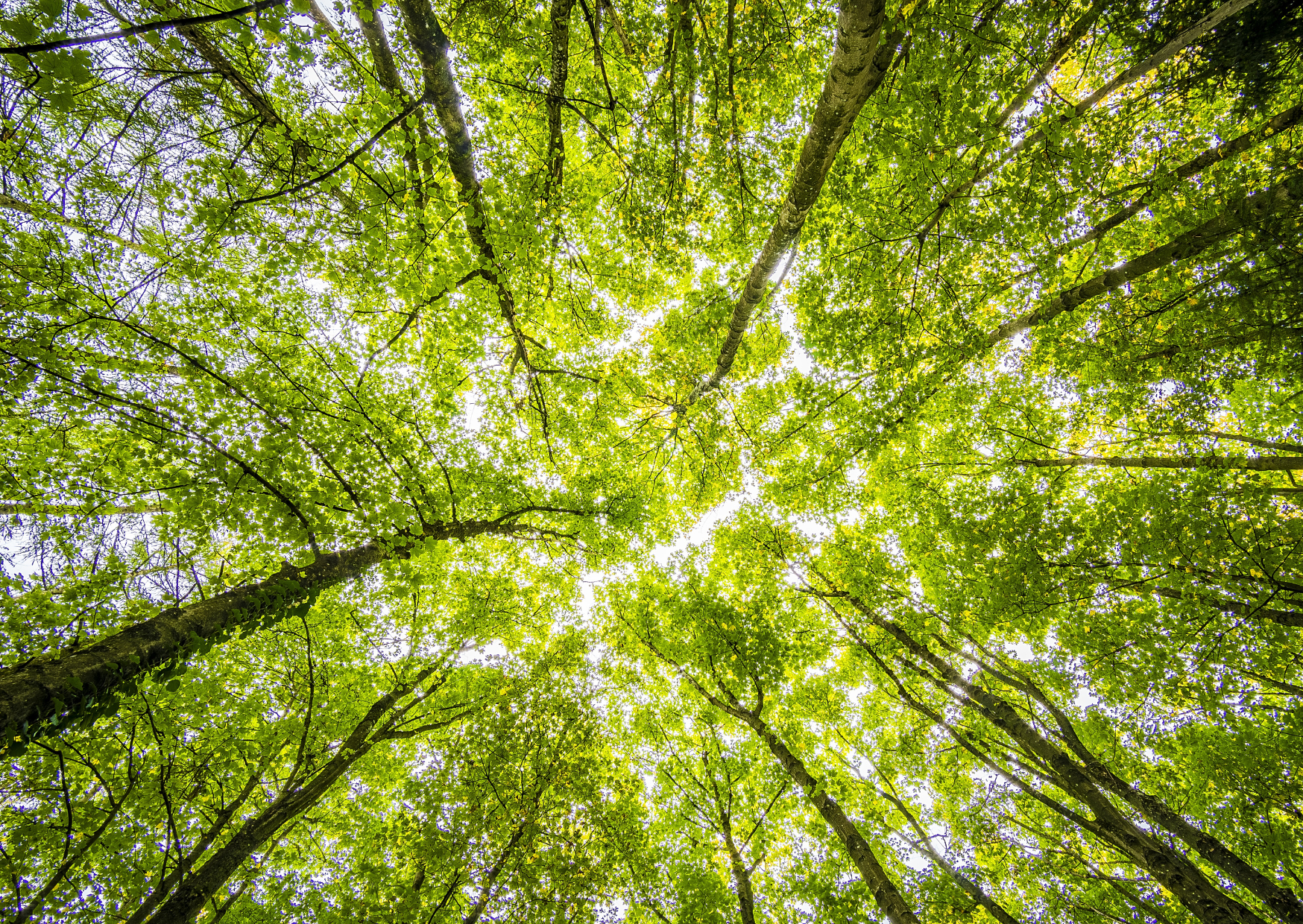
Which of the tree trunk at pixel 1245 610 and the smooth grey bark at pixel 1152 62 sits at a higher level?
the smooth grey bark at pixel 1152 62

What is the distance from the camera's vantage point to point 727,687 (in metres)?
9.39

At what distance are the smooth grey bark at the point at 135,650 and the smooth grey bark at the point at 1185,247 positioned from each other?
31.3 ft

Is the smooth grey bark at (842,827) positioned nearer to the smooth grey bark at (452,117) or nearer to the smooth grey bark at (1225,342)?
the smooth grey bark at (1225,342)

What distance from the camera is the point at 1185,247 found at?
4.64 meters

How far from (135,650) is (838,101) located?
8.09 m

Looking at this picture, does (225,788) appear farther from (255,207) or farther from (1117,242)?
(1117,242)

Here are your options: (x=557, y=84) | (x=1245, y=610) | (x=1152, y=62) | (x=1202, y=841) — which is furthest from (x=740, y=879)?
(x=557, y=84)

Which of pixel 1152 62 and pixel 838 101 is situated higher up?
pixel 1152 62

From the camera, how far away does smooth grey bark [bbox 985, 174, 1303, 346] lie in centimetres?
389

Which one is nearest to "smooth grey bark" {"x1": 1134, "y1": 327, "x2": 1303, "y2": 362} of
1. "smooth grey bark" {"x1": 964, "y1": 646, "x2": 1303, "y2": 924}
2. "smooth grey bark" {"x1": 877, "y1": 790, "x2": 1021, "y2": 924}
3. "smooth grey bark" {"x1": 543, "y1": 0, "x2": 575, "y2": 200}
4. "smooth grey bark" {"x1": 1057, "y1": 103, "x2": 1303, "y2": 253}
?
"smooth grey bark" {"x1": 1057, "y1": 103, "x2": 1303, "y2": 253}

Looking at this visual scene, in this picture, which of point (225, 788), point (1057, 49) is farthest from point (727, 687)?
point (1057, 49)

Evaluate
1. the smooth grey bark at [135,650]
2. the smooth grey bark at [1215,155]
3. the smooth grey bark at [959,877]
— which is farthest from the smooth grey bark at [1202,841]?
the smooth grey bark at [135,650]

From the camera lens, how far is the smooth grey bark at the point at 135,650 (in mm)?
3119

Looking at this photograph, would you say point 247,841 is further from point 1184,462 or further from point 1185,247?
point 1184,462
